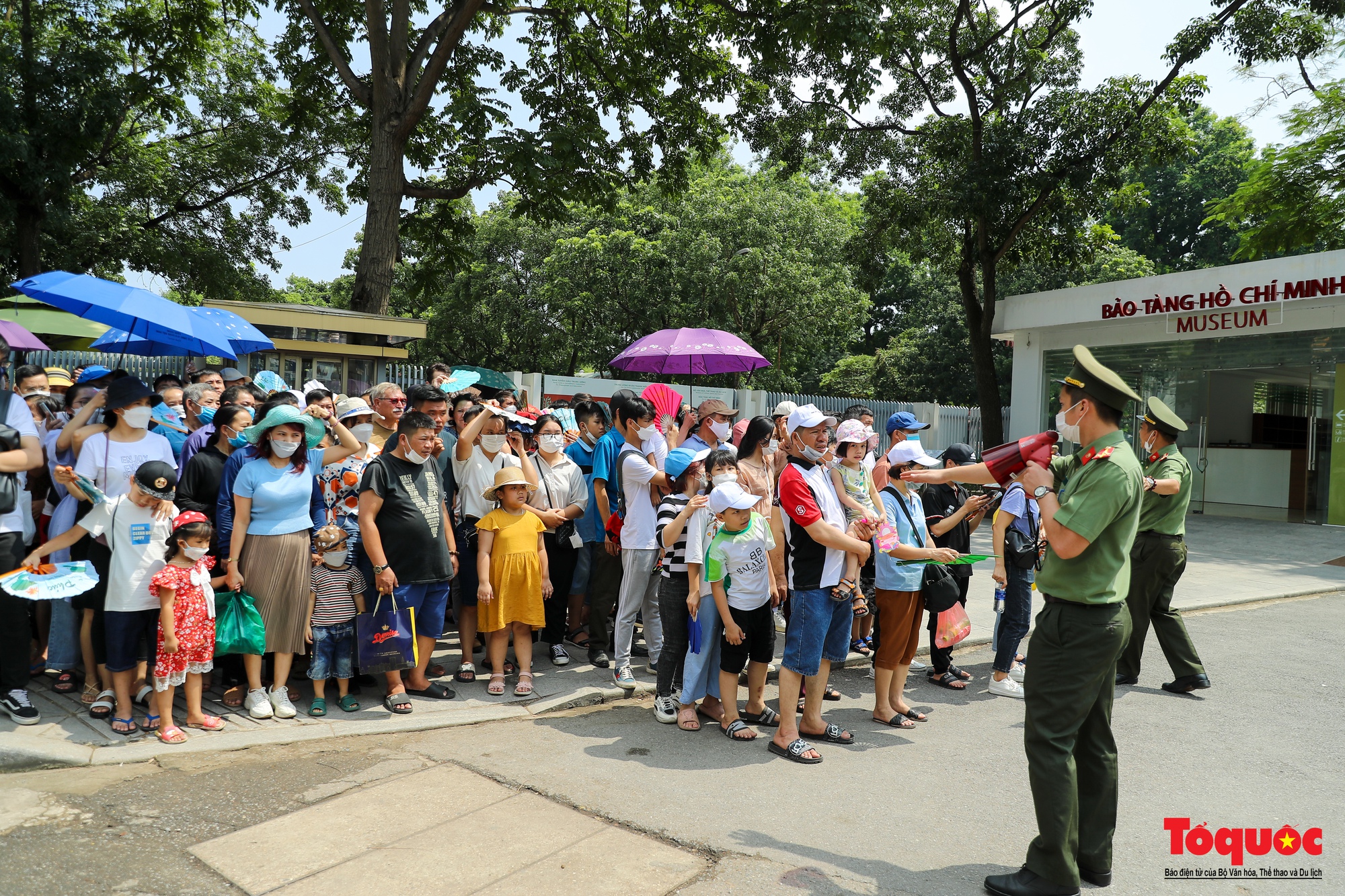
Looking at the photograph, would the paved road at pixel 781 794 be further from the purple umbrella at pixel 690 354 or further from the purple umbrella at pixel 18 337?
the purple umbrella at pixel 690 354

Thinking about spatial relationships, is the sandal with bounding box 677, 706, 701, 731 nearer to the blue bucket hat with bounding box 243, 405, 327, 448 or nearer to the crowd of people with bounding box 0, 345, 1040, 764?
the crowd of people with bounding box 0, 345, 1040, 764

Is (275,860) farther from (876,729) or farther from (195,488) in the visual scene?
(876,729)

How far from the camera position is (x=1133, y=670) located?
657 cm

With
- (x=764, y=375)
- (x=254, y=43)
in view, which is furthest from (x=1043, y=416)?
(x=254, y=43)

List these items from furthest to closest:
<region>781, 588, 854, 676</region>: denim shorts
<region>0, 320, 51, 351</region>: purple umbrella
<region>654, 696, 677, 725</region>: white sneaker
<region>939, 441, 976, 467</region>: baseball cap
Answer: <region>0, 320, 51, 351</region>: purple umbrella
<region>939, 441, 976, 467</region>: baseball cap
<region>654, 696, 677, 725</region>: white sneaker
<region>781, 588, 854, 676</region>: denim shorts

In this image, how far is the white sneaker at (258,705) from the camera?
16.9ft

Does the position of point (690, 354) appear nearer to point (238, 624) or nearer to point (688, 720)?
point (688, 720)

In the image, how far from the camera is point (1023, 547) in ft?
20.0

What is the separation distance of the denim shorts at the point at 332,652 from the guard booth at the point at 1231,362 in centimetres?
1722

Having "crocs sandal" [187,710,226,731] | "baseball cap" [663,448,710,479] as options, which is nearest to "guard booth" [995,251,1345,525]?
"baseball cap" [663,448,710,479]

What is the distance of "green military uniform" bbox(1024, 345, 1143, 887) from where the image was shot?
3426 mm

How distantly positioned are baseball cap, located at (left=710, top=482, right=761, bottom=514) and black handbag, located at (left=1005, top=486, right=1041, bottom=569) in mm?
2182

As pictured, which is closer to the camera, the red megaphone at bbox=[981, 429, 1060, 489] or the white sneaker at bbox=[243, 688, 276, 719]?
the red megaphone at bbox=[981, 429, 1060, 489]

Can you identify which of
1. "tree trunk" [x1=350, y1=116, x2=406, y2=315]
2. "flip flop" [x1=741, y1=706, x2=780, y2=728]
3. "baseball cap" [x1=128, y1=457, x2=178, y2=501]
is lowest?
"flip flop" [x1=741, y1=706, x2=780, y2=728]
